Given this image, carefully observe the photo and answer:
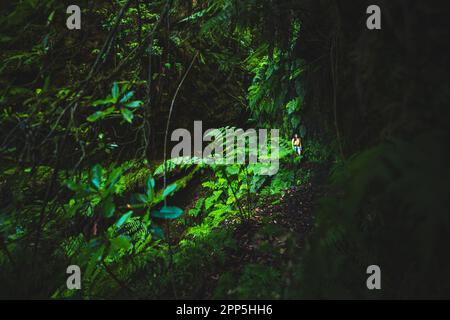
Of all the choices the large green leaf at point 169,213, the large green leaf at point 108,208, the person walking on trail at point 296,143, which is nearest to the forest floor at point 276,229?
the person walking on trail at point 296,143

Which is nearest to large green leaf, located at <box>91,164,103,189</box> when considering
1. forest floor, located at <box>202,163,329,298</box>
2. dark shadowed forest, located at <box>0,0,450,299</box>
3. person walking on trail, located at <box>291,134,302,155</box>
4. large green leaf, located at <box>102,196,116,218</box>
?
dark shadowed forest, located at <box>0,0,450,299</box>

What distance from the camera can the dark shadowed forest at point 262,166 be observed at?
130 centimetres

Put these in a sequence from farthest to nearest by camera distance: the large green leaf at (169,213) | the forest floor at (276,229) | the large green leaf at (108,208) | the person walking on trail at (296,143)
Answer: the person walking on trail at (296,143)
the forest floor at (276,229)
the large green leaf at (169,213)
the large green leaf at (108,208)

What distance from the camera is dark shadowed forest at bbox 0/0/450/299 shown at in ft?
4.27

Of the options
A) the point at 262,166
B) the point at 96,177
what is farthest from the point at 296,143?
the point at 96,177

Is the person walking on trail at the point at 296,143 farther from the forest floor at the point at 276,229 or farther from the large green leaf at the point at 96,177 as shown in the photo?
the large green leaf at the point at 96,177

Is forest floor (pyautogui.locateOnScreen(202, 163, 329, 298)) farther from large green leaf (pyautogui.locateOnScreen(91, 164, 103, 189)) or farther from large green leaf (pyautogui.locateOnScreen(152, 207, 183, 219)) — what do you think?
large green leaf (pyautogui.locateOnScreen(91, 164, 103, 189))

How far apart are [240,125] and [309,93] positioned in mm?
2523

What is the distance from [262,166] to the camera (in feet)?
14.2

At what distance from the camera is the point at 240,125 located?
586 cm

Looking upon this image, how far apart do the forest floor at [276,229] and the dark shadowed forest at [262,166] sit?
2cm

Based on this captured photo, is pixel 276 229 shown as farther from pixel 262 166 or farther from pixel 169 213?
pixel 262 166
